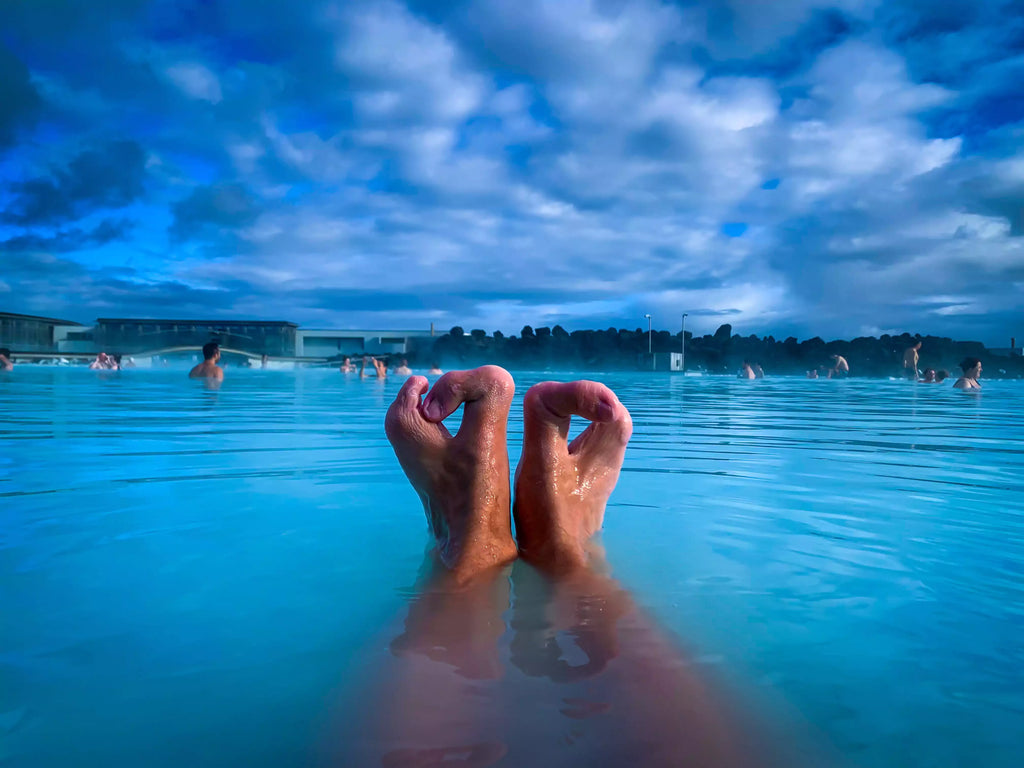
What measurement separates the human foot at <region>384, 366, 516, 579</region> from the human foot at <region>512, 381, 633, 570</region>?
70mm

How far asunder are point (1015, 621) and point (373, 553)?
1569mm

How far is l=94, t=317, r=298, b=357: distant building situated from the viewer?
107 feet

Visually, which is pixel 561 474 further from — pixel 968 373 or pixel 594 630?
pixel 968 373

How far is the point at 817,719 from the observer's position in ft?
3.39

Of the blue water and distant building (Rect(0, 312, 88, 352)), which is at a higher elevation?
distant building (Rect(0, 312, 88, 352))

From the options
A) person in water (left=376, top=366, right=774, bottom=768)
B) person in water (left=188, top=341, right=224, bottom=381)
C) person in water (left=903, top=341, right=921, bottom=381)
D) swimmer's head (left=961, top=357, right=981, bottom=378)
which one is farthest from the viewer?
person in water (left=903, top=341, right=921, bottom=381)

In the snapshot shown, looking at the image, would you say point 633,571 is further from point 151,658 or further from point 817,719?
point 151,658

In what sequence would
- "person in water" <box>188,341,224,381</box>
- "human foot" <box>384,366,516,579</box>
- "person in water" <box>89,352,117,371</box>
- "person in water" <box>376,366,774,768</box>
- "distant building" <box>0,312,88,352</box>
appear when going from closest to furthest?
"person in water" <box>376,366,774,768</box> → "human foot" <box>384,366,516,579</box> → "person in water" <box>188,341,224,381</box> → "person in water" <box>89,352,117,371</box> → "distant building" <box>0,312,88,352</box>

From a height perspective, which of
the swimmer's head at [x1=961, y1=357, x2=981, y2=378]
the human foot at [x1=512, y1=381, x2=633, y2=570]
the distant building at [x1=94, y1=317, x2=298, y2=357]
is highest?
the distant building at [x1=94, y1=317, x2=298, y2=357]

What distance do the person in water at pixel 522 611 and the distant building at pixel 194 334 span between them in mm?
33514

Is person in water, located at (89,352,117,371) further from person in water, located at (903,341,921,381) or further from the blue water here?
person in water, located at (903,341,921,381)

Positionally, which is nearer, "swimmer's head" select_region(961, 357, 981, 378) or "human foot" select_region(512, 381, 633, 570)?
"human foot" select_region(512, 381, 633, 570)

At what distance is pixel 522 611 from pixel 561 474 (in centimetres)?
50

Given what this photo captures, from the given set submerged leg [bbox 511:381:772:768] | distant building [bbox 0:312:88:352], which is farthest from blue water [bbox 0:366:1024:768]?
distant building [bbox 0:312:88:352]
